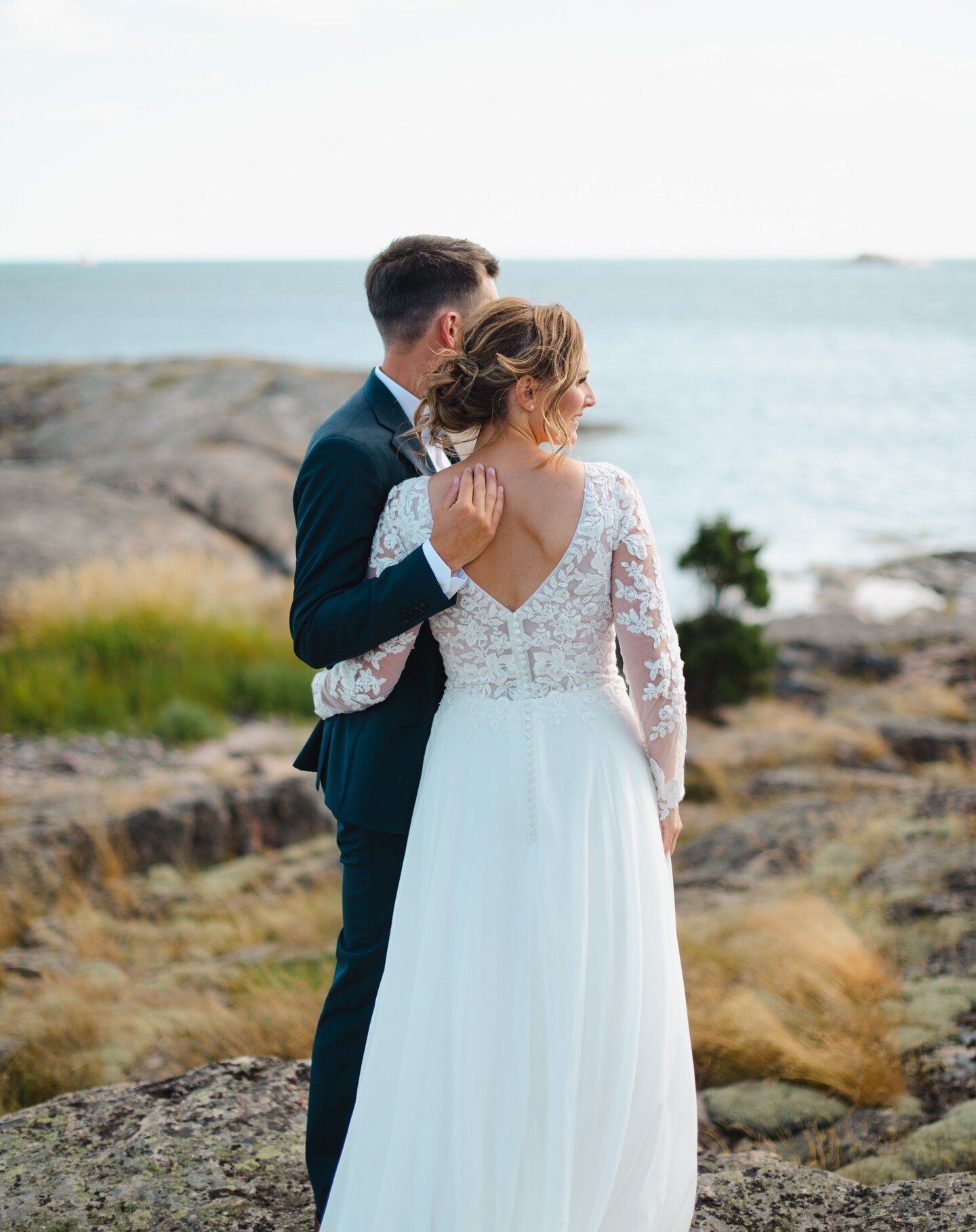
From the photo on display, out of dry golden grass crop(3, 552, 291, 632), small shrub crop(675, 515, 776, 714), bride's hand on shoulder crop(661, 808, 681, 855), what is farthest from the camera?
small shrub crop(675, 515, 776, 714)

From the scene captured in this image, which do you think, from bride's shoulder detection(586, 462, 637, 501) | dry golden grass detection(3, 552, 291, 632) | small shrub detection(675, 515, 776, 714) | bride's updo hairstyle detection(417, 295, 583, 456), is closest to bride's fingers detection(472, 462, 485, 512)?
bride's updo hairstyle detection(417, 295, 583, 456)

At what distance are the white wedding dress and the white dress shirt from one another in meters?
0.07

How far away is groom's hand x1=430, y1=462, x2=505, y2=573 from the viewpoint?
2197mm

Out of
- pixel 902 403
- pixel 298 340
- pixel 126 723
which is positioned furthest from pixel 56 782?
pixel 298 340

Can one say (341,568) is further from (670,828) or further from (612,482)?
(670,828)

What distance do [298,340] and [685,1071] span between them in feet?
243

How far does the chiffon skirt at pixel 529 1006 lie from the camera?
222 centimetres

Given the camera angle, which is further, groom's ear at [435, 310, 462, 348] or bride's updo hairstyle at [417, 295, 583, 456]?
groom's ear at [435, 310, 462, 348]

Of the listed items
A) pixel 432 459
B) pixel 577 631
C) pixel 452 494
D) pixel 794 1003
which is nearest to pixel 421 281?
pixel 432 459

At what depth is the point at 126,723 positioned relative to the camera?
906 cm

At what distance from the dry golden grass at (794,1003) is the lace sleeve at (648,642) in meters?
1.84

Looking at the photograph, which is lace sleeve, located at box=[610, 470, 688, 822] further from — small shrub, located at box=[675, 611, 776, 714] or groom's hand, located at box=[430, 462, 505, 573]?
small shrub, located at box=[675, 611, 776, 714]

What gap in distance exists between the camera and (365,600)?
7.52ft

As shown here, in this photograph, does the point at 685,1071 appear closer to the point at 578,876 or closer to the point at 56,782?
the point at 578,876
